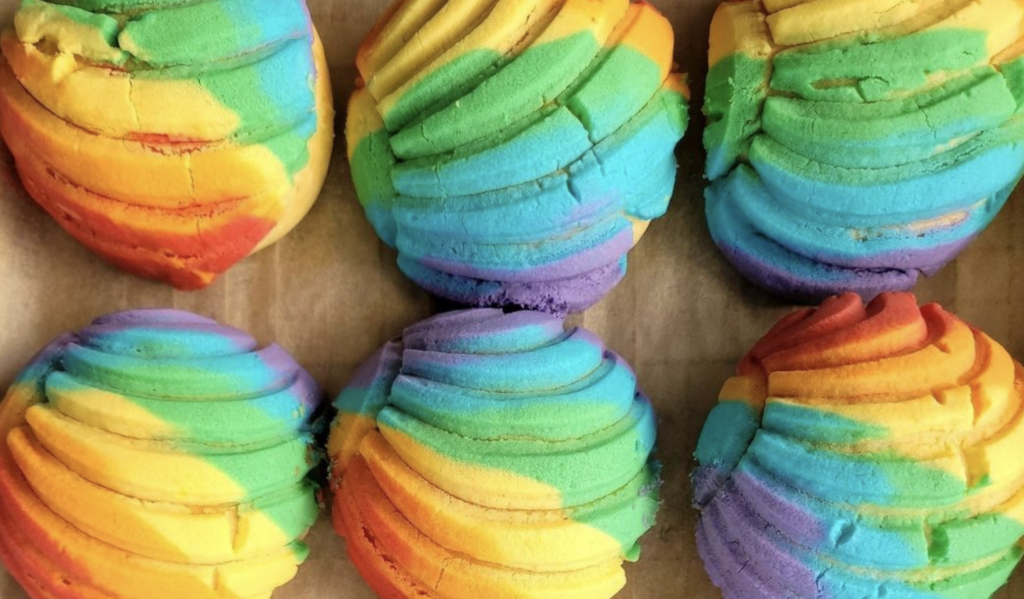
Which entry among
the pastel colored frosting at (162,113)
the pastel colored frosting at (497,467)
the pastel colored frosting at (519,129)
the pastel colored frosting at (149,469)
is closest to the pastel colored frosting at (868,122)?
the pastel colored frosting at (519,129)

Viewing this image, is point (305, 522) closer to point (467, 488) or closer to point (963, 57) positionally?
point (467, 488)

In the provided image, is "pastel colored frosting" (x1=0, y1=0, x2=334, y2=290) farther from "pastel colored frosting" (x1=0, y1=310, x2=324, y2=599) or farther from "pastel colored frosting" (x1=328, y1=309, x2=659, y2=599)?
"pastel colored frosting" (x1=328, y1=309, x2=659, y2=599)

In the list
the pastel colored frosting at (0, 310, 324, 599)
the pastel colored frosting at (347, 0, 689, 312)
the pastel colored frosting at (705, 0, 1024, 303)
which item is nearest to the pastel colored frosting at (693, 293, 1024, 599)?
the pastel colored frosting at (705, 0, 1024, 303)

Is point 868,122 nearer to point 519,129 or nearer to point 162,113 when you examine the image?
point 519,129

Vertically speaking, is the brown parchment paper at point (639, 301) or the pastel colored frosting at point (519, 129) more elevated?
the pastel colored frosting at point (519, 129)

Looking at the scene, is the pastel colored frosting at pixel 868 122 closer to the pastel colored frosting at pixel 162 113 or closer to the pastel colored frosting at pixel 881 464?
the pastel colored frosting at pixel 881 464
